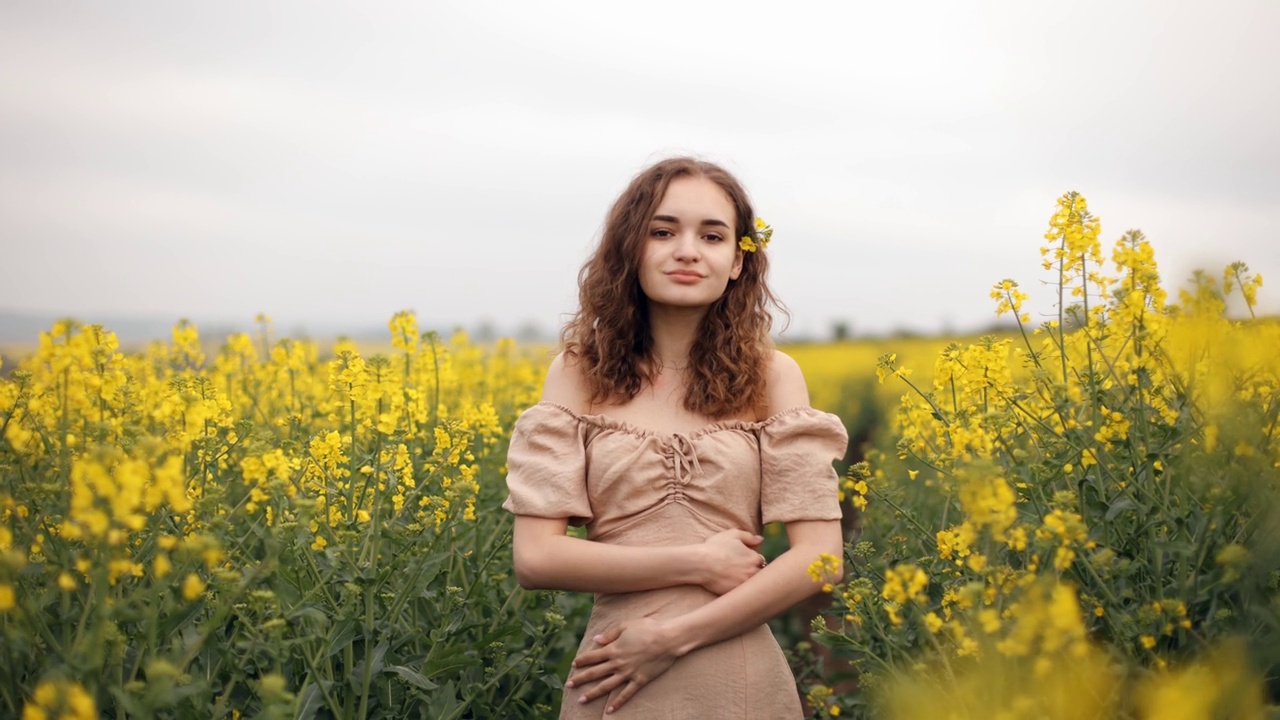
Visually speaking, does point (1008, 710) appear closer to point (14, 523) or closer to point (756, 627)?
point (756, 627)

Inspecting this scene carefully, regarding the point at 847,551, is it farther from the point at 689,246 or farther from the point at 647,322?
the point at 689,246

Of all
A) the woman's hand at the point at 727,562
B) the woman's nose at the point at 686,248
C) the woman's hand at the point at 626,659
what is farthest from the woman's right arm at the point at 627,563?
the woman's nose at the point at 686,248

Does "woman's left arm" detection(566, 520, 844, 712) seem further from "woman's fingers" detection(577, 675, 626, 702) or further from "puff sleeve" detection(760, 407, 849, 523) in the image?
"puff sleeve" detection(760, 407, 849, 523)

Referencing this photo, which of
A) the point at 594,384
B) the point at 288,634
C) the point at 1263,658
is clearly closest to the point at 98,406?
the point at 288,634

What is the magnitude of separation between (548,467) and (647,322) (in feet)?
1.84

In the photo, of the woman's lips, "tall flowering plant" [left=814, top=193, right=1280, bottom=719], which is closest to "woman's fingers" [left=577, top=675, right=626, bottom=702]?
"tall flowering plant" [left=814, top=193, right=1280, bottom=719]

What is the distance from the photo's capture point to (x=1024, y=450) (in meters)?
2.55

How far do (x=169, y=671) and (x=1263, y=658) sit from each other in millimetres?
1712

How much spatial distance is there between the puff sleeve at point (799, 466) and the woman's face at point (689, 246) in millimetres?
373

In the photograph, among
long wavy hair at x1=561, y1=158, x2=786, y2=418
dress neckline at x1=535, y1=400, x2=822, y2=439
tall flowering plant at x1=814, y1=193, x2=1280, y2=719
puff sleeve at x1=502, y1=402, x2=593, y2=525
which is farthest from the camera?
long wavy hair at x1=561, y1=158, x2=786, y2=418

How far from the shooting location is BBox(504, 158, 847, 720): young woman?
7.46 ft

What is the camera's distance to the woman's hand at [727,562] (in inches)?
89.6

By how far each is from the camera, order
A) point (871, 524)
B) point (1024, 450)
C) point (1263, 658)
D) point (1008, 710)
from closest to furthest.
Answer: point (1008, 710) → point (1263, 658) → point (1024, 450) → point (871, 524)

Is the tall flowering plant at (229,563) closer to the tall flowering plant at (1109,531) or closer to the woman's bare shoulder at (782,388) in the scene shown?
the woman's bare shoulder at (782,388)
